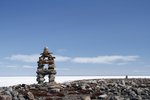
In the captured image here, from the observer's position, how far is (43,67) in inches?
1807

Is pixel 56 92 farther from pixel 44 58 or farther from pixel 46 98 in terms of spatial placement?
pixel 44 58

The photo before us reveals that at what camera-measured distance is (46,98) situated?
1007 inches

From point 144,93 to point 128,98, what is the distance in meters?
3.03

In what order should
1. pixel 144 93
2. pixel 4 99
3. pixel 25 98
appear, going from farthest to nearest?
pixel 144 93 → pixel 25 98 → pixel 4 99

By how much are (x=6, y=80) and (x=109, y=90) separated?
61794 mm

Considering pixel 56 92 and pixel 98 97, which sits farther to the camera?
pixel 56 92

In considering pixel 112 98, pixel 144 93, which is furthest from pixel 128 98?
pixel 144 93

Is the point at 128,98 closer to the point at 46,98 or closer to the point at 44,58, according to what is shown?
the point at 46,98

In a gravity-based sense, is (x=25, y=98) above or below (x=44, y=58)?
below

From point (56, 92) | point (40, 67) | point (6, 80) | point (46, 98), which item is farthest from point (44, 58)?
point (6, 80)

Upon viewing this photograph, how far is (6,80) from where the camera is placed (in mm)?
88250

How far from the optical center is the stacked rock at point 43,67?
45.2 metres

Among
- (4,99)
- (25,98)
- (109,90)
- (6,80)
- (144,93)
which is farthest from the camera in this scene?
(6,80)

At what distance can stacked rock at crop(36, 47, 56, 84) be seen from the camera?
45188mm
